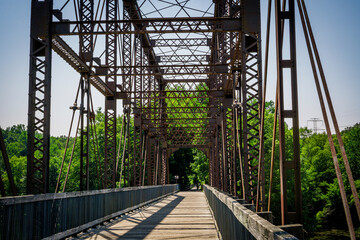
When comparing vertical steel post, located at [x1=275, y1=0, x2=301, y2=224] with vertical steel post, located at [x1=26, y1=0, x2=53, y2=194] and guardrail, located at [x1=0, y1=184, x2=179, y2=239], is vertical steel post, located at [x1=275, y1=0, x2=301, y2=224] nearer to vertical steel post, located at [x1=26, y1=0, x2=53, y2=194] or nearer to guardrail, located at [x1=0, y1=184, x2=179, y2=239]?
guardrail, located at [x1=0, y1=184, x2=179, y2=239]

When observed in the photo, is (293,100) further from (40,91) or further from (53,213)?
(40,91)

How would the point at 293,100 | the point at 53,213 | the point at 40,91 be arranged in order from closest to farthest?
1. the point at 293,100
2. the point at 53,213
3. the point at 40,91

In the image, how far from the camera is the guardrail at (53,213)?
727 cm

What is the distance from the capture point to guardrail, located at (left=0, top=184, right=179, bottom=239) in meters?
7.27

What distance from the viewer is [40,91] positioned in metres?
14.8

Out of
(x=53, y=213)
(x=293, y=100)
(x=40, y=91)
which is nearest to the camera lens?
(x=293, y=100)

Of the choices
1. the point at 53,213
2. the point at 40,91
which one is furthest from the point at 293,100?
the point at 40,91

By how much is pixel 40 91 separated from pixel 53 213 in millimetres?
6633

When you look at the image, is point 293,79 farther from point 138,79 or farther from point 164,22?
point 138,79

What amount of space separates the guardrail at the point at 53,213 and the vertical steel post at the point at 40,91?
234cm

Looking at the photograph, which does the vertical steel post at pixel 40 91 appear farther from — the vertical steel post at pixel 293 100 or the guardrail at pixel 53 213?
the vertical steel post at pixel 293 100

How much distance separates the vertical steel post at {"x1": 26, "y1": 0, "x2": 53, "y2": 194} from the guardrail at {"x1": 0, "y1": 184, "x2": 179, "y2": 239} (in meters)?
2.34

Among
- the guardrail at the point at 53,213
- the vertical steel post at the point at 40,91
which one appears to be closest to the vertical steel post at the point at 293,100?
the guardrail at the point at 53,213

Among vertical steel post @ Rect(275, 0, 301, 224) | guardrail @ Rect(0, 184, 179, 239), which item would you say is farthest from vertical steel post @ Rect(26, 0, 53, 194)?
vertical steel post @ Rect(275, 0, 301, 224)
